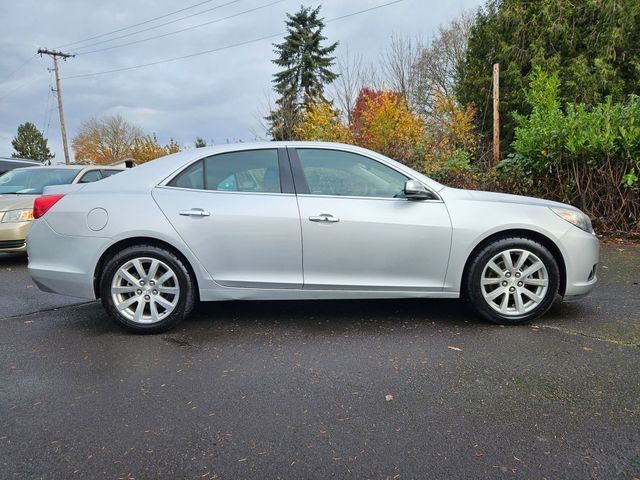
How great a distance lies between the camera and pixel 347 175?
3.77 metres

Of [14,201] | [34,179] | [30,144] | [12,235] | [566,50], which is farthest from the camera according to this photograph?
[30,144]

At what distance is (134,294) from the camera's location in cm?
361

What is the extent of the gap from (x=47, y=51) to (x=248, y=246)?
36691 millimetres

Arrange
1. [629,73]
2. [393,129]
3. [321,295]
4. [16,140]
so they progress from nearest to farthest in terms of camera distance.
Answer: [321,295] → [393,129] → [629,73] → [16,140]

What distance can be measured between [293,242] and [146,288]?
1233 millimetres

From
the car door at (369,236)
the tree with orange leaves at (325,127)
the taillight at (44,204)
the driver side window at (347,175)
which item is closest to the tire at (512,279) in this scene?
the car door at (369,236)

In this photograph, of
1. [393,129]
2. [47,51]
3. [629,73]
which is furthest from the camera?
[47,51]

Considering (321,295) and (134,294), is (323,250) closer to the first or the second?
(321,295)

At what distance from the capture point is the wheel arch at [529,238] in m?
3.68

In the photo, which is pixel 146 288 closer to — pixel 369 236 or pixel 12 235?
pixel 369 236

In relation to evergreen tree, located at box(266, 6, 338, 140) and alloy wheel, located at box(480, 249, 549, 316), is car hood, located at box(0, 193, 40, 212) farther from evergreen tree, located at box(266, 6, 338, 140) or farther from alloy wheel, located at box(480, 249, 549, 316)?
evergreen tree, located at box(266, 6, 338, 140)

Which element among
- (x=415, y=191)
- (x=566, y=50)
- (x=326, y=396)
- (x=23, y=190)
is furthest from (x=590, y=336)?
(x=566, y=50)

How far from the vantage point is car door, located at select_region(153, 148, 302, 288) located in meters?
3.54

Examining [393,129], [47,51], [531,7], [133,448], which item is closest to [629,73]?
[531,7]
